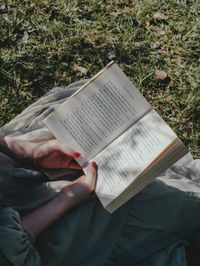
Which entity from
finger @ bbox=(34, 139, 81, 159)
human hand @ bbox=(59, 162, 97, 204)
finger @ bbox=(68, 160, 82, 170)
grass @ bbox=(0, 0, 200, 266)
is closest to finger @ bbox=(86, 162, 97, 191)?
human hand @ bbox=(59, 162, 97, 204)

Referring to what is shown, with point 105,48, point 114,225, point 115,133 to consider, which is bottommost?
point 114,225

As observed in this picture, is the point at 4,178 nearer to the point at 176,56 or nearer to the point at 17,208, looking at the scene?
the point at 17,208

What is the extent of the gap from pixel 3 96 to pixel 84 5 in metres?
1.45

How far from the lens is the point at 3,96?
3227mm

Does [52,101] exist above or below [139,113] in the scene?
above

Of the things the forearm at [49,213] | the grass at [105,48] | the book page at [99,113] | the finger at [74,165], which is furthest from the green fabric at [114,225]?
the grass at [105,48]

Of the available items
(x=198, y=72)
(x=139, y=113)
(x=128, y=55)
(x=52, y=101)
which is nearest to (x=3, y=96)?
(x=52, y=101)


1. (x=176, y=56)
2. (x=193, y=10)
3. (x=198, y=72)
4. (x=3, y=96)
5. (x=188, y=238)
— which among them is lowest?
(x=188, y=238)

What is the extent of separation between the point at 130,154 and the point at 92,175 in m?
0.27

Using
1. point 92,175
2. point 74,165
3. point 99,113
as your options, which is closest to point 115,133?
point 99,113

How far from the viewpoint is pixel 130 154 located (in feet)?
5.98

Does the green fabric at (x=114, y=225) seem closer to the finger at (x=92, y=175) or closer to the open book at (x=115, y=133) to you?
the finger at (x=92, y=175)

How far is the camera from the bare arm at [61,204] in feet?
5.92

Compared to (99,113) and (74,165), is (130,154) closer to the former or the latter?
(99,113)
